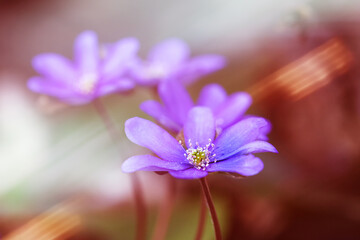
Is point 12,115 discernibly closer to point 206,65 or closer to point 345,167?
point 206,65

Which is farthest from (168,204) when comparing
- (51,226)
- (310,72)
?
(310,72)

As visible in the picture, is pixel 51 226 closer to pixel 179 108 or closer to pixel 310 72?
pixel 179 108

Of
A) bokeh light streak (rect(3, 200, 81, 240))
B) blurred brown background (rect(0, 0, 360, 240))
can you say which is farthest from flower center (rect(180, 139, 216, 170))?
bokeh light streak (rect(3, 200, 81, 240))

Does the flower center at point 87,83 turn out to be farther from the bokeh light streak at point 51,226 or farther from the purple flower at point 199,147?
the bokeh light streak at point 51,226

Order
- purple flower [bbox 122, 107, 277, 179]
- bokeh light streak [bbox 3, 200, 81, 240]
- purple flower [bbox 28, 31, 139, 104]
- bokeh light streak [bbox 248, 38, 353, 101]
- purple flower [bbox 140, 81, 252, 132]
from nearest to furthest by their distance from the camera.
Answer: purple flower [bbox 122, 107, 277, 179], purple flower [bbox 140, 81, 252, 132], purple flower [bbox 28, 31, 139, 104], bokeh light streak [bbox 3, 200, 81, 240], bokeh light streak [bbox 248, 38, 353, 101]

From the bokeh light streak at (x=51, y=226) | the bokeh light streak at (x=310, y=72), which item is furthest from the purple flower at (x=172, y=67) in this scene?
the bokeh light streak at (x=51, y=226)

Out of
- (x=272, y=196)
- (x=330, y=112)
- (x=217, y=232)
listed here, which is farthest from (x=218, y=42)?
(x=217, y=232)

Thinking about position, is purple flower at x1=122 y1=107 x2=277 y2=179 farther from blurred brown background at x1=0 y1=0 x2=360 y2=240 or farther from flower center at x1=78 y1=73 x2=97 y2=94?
blurred brown background at x1=0 y1=0 x2=360 y2=240
